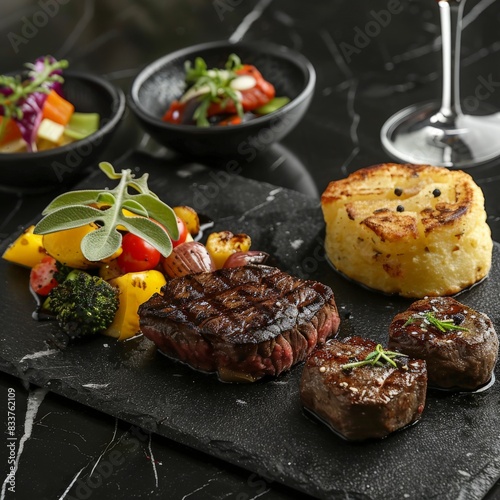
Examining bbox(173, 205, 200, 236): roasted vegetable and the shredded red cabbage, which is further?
the shredded red cabbage

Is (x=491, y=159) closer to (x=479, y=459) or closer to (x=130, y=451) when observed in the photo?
(x=479, y=459)

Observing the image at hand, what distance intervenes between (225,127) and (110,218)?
126 cm

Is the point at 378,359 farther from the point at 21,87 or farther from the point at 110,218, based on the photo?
the point at 21,87

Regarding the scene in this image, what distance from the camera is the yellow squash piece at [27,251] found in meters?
4.59

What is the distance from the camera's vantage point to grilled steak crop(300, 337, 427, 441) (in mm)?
3344

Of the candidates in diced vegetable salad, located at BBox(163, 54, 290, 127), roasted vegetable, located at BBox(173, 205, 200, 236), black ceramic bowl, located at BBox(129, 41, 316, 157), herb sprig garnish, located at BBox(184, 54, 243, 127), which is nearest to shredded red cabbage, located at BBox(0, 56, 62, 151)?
black ceramic bowl, located at BBox(129, 41, 316, 157)

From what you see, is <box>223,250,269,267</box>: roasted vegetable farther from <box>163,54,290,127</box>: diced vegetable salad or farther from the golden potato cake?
<box>163,54,290,127</box>: diced vegetable salad

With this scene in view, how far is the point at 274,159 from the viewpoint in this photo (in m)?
5.70

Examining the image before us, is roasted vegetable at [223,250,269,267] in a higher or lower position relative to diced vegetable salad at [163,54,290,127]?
lower

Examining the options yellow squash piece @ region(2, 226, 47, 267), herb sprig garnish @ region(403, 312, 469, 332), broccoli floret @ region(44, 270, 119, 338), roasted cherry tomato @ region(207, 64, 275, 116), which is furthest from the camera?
roasted cherry tomato @ region(207, 64, 275, 116)

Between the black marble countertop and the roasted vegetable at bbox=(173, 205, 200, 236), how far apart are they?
734 millimetres

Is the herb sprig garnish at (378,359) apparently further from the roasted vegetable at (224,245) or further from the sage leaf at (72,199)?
the sage leaf at (72,199)

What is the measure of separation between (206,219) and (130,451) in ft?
5.46

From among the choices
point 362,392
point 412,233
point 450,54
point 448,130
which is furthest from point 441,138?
point 362,392
